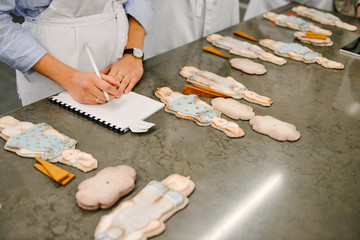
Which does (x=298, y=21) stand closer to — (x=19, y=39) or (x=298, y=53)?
(x=298, y=53)

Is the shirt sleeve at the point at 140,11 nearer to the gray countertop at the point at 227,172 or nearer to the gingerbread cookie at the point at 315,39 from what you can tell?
the gray countertop at the point at 227,172

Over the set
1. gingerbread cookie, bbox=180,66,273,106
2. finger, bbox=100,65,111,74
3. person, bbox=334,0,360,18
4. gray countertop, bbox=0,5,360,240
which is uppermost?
person, bbox=334,0,360,18

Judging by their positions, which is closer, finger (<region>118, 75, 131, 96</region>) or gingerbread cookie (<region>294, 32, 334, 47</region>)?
finger (<region>118, 75, 131, 96</region>)

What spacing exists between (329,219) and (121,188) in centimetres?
54

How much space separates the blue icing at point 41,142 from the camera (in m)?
0.94

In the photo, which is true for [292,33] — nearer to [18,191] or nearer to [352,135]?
[352,135]

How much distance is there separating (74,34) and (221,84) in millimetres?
630

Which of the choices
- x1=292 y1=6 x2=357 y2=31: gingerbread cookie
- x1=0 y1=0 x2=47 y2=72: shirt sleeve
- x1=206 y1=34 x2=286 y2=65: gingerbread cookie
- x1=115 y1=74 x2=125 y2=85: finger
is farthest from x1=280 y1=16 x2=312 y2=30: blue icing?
x1=0 y1=0 x2=47 y2=72: shirt sleeve

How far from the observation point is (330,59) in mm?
1720

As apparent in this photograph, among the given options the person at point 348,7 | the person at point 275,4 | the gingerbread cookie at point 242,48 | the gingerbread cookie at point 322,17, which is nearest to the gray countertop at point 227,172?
the gingerbread cookie at point 242,48

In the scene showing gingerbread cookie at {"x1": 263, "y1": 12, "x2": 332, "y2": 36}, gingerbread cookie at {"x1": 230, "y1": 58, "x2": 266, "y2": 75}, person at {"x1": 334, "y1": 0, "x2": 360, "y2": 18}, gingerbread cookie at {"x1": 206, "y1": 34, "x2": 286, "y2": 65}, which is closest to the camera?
gingerbread cookie at {"x1": 230, "y1": 58, "x2": 266, "y2": 75}

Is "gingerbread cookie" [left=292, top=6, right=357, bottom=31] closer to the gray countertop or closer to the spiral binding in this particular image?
the gray countertop

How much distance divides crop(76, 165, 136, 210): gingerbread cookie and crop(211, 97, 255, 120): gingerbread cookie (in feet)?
1.52

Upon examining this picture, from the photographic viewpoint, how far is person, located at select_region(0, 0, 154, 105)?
3.86ft
